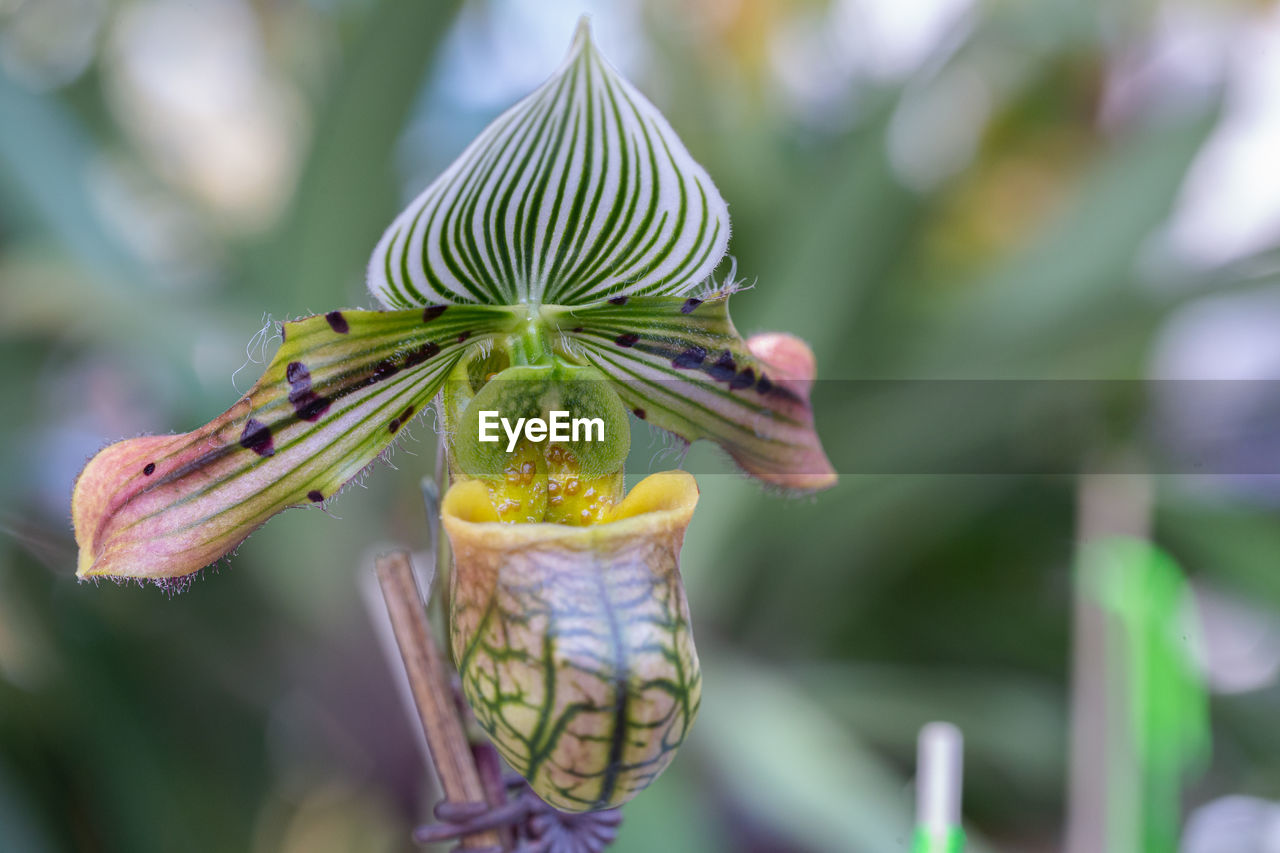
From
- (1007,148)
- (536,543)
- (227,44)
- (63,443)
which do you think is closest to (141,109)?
(227,44)

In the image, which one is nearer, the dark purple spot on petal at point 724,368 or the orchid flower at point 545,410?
the orchid flower at point 545,410

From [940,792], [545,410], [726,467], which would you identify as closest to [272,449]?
[545,410]

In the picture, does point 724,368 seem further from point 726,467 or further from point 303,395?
point 726,467

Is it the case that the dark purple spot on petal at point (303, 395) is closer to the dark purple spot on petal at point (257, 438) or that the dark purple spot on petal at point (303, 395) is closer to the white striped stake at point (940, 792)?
the dark purple spot on petal at point (257, 438)

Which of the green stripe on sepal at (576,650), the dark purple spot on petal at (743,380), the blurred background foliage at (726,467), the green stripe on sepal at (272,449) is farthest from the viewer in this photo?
the blurred background foliage at (726,467)

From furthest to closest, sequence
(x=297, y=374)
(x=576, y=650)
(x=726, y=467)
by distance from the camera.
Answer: (x=726, y=467) → (x=297, y=374) → (x=576, y=650)

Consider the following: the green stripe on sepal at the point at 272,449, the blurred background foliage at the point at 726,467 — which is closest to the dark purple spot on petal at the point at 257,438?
the green stripe on sepal at the point at 272,449

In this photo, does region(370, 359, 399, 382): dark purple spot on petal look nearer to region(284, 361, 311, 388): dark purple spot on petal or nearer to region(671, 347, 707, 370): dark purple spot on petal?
region(284, 361, 311, 388): dark purple spot on petal
